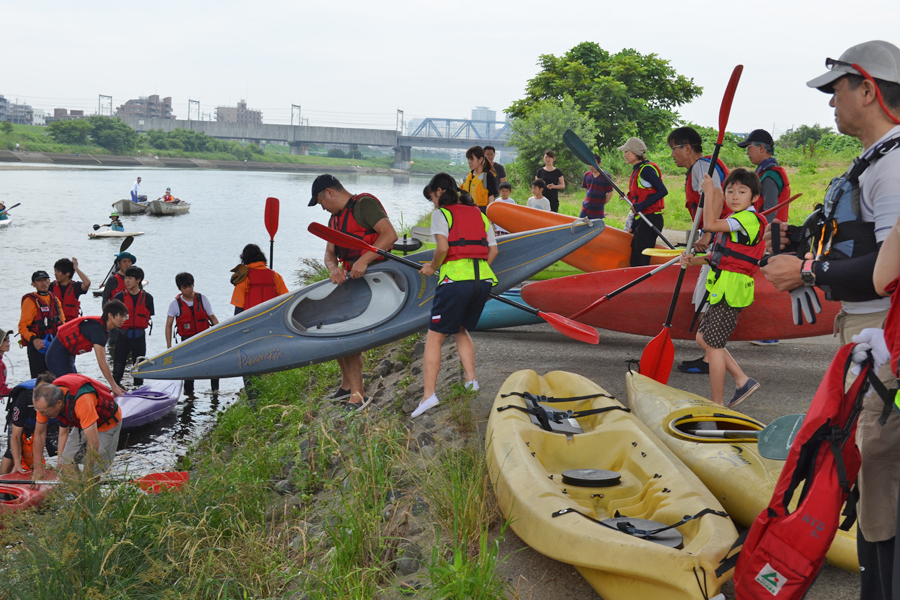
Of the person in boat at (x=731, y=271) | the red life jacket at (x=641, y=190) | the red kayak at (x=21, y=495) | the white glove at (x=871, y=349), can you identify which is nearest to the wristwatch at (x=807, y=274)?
the white glove at (x=871, y=349)

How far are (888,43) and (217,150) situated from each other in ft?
276

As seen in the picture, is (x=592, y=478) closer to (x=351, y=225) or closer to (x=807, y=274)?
(x=807, y=274)

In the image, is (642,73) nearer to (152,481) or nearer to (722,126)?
(722,126)

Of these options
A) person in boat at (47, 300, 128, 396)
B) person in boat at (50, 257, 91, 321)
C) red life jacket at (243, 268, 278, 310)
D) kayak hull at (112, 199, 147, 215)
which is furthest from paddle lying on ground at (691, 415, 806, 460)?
kayak hull at (112, 199, 147, 215)

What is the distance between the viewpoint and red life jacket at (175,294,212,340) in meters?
7.11

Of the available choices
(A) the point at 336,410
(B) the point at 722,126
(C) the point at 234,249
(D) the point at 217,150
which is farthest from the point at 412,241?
(D) the point at 217,150

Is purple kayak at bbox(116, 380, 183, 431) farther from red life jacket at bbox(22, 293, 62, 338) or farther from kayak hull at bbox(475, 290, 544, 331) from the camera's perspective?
kayak hull at bbox(475, 290, 544, 331)

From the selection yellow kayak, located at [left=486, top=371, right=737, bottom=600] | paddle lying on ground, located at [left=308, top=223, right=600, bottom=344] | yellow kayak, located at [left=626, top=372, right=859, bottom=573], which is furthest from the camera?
paddle lying on ground, located at [left=308, top=223, right=600, bottom=344]

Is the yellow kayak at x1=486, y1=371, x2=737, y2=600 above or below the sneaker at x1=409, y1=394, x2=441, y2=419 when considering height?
above

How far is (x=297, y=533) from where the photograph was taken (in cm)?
402

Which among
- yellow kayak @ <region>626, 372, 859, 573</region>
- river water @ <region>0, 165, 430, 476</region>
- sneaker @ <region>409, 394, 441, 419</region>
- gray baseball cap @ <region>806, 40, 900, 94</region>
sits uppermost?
gray baseball cap @ <region>806, 40, 900, 94</region>

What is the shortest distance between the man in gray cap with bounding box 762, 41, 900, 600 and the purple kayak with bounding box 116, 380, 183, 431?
21.3 feet

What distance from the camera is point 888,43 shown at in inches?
69.2

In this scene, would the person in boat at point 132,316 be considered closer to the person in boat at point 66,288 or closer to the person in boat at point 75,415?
the person in boat at point 66,288
